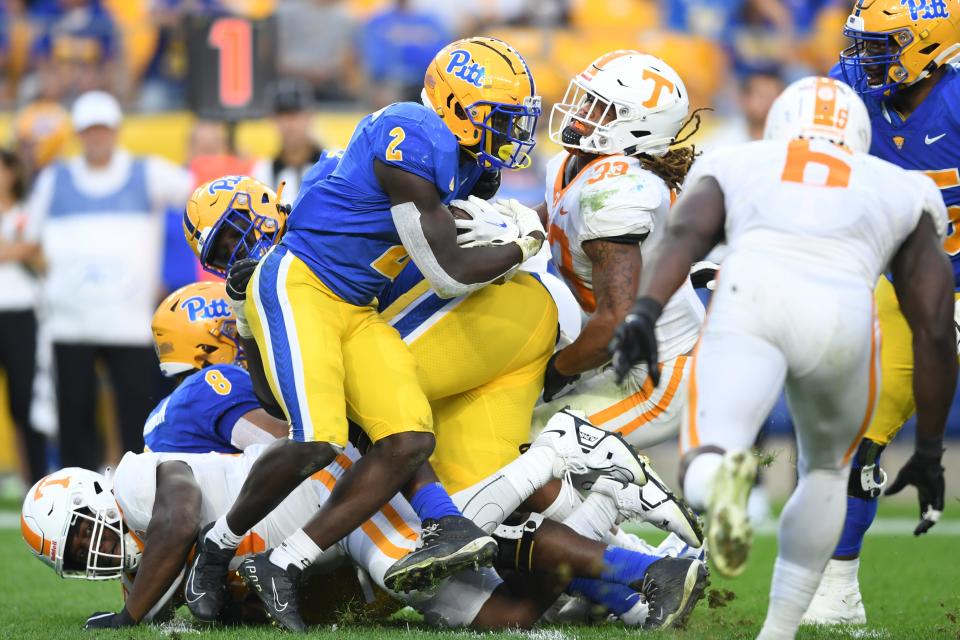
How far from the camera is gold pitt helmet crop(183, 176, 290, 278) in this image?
16.8 feet

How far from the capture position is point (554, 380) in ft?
16.5

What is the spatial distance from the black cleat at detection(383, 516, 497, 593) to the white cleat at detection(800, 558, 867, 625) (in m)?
1.38

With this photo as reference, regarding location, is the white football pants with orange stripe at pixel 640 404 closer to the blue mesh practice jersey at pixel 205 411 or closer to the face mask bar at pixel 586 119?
the face mask bar at pixel 586 119

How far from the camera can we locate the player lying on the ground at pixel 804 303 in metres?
3.55

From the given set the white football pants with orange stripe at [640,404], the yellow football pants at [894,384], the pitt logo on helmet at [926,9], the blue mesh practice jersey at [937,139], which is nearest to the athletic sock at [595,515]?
the white football pants with orange stripe at [640,404]

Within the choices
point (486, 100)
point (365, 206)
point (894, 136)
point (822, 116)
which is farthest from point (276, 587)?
point (894, 136)

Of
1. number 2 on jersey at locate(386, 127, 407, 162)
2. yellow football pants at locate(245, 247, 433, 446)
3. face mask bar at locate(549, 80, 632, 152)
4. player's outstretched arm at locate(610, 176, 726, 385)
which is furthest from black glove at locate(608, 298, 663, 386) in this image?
face mask bar at locate(549, 80, 632, 152)

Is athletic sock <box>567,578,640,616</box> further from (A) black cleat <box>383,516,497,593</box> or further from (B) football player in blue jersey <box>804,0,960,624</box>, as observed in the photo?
(B) football player in blue jersey <box>804,0,960,624</box>

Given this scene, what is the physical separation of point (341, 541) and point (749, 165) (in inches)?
74.6

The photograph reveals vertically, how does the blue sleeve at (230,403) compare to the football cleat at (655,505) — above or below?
above

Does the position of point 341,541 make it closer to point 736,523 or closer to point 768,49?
point 736,523

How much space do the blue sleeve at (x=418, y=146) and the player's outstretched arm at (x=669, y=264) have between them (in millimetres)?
941

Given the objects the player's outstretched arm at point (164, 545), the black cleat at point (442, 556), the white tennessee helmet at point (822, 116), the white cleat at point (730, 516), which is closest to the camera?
the white cleat at point (730, 516)

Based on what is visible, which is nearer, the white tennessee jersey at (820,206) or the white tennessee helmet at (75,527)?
the white tennessee jersey at (820,206)
